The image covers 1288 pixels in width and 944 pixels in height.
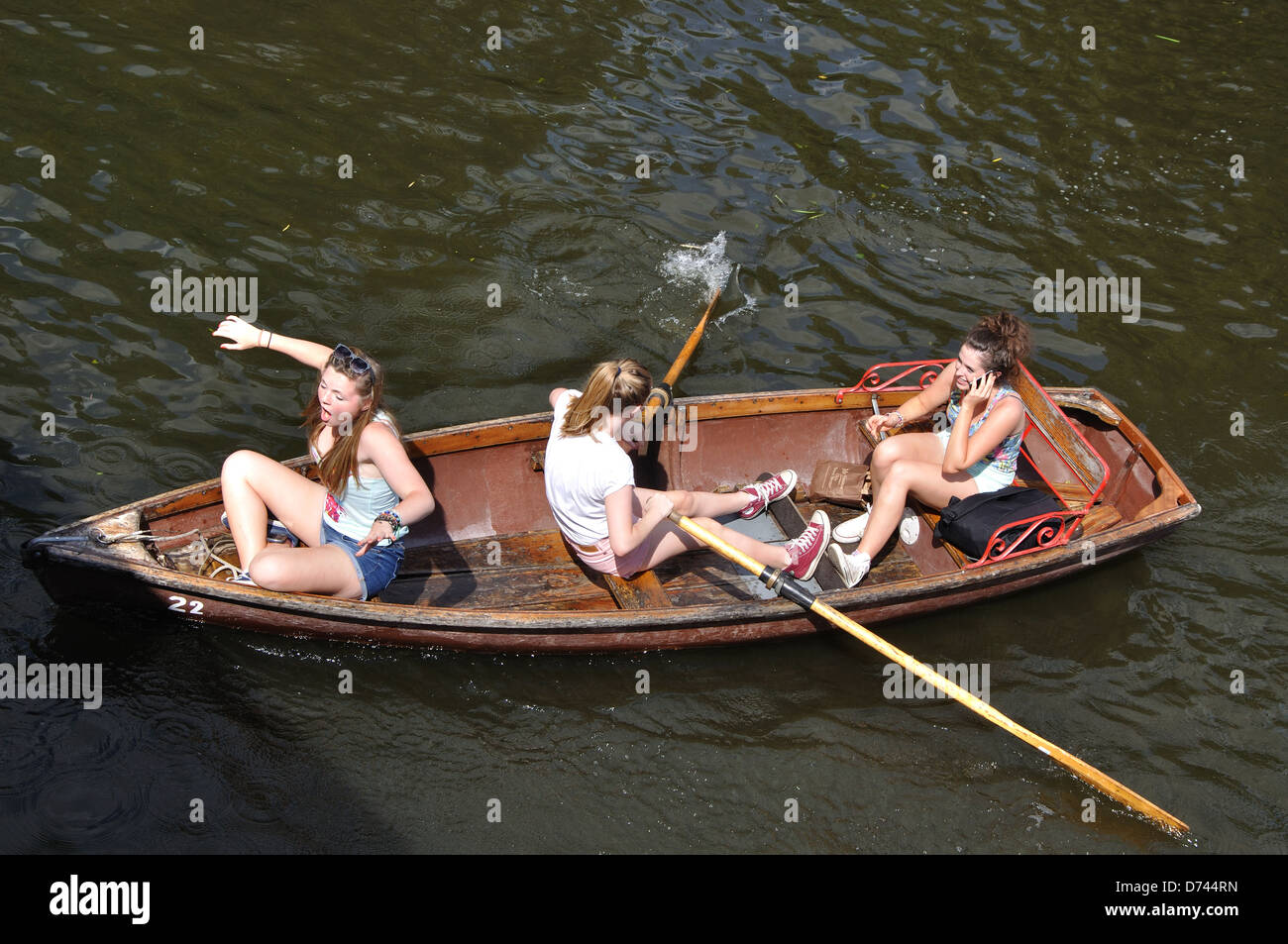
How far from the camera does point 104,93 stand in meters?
12.2

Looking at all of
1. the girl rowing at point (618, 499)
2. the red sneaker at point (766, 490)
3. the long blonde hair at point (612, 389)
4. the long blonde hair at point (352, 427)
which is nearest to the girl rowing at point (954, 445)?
the girl rowing at point (618, 499)

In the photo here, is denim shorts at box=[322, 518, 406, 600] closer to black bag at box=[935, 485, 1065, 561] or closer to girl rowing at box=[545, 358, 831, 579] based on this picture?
girl rowing at box=[545, 358, 831, 579]

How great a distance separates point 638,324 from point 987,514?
4.03 meters

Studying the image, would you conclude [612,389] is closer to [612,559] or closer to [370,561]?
[612,559]

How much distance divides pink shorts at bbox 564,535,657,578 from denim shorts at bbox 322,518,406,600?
4.14 ft

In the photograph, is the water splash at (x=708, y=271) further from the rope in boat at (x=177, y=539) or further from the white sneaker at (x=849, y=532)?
the rope in boat at (x=177, y=539)

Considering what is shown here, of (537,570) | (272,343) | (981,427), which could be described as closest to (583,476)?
(537,570)

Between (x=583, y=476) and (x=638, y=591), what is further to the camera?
(x=638, y=591)

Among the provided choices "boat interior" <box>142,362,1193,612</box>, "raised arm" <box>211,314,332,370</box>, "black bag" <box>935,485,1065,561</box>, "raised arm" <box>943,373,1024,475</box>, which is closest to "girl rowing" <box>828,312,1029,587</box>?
"raised arm" <box>943,373,1024,475</box>

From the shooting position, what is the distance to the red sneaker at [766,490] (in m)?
8.70

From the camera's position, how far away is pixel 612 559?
7.90m
